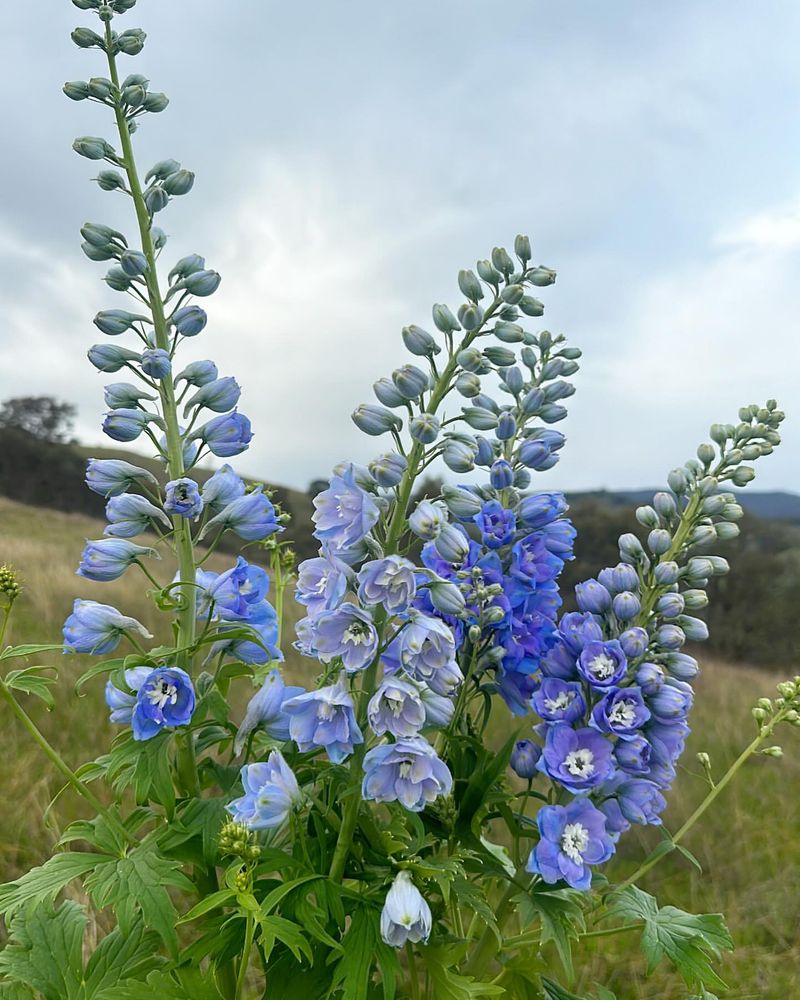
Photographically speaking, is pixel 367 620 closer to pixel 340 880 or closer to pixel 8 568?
pixel 340 880

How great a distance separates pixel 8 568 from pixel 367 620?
1.31 metres

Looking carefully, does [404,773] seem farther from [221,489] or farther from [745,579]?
[745,579]

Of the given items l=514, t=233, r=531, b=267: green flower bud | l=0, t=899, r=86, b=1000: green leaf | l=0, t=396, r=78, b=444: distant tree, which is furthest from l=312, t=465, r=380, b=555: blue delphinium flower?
l=0, t=396, r=78, b=444: distant tree

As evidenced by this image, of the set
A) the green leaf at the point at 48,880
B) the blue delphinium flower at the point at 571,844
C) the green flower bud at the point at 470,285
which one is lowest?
the green leaf at the point at 48,880

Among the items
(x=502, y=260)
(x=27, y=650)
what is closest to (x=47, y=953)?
(x=27, y=650)

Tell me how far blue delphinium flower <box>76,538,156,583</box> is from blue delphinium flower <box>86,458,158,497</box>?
133 millimetres

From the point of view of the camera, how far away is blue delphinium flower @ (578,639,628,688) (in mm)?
2029

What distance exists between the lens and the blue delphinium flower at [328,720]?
5.75ft

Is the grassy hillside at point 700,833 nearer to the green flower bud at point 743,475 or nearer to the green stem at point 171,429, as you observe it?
the green stem at point 171,429

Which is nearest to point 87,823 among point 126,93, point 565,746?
point 565,746

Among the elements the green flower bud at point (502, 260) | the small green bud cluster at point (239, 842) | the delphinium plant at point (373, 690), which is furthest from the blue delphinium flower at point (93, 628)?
the green flower bud at point (502, 260)

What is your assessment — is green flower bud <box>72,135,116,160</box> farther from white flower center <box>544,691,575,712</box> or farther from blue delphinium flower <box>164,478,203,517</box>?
white flower center <box>544,691,575,712</box>

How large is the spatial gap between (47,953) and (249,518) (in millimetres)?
1372

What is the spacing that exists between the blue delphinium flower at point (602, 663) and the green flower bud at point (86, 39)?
85.9 inches
